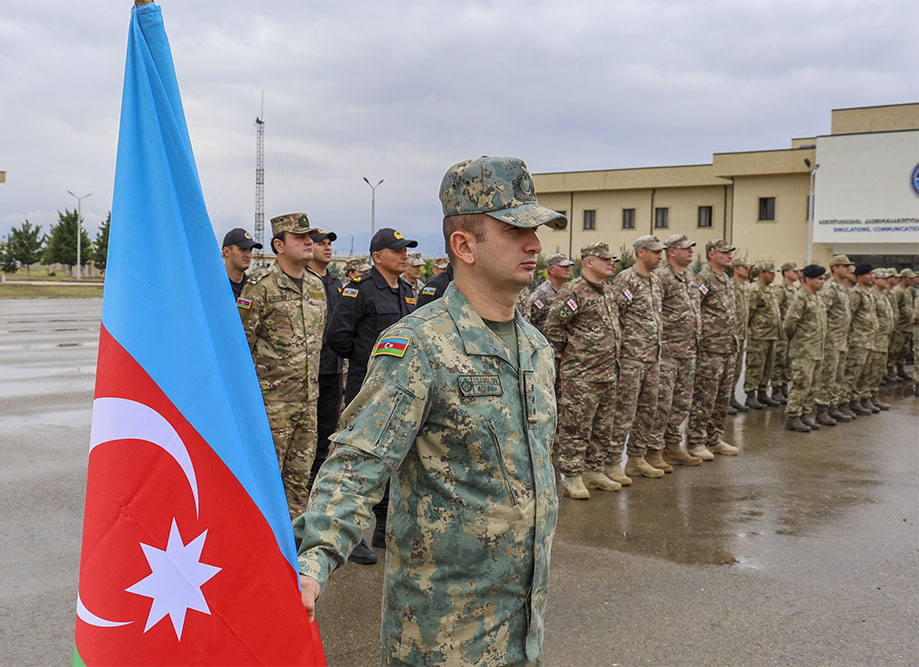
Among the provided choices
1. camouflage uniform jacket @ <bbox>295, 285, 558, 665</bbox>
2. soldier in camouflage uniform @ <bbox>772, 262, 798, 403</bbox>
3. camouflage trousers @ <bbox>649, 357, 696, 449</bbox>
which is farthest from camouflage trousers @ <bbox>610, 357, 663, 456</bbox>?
soldier in camouflage uniform @ <bbox>772, 262, 798, 403</bbox>

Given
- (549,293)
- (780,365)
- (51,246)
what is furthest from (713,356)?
(51,246)

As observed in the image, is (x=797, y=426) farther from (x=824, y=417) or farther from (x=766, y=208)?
(x=766, y=208)

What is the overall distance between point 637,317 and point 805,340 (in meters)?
4.09

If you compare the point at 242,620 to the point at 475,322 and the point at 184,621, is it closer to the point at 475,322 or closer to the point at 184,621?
the point at 184,621

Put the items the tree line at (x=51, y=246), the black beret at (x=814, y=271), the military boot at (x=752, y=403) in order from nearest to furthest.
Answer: the black beret at (x=814, y=271) < the military boot at (x=752, y=403) < the tree line at (x=51, y=246)

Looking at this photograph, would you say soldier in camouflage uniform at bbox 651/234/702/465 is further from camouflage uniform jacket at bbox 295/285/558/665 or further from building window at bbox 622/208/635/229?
building window at bbox 622/208/635/229

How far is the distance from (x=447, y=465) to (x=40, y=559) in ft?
13.1

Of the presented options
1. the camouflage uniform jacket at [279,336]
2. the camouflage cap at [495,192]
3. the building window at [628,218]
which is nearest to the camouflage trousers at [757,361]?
the camouflage uniform jacket at [279,336]

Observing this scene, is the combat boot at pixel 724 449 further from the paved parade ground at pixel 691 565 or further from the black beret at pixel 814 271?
the black beret at pixel 814 271

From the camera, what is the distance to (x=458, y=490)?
209cm

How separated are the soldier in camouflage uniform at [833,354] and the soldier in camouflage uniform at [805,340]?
1.24 feet

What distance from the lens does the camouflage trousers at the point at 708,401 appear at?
8.34 metres

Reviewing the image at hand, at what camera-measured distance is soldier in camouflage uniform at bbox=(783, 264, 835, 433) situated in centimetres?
1004

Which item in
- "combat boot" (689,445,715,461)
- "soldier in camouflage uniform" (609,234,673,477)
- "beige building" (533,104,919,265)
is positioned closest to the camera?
"soldier in camouflage uniform" (609,234,673,477)
